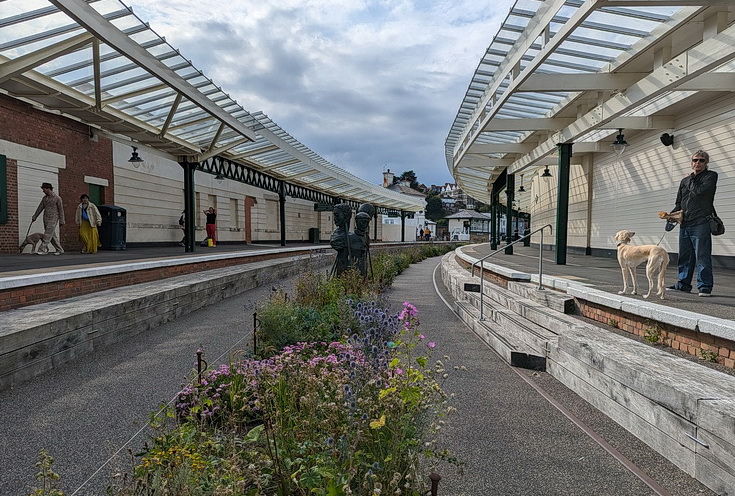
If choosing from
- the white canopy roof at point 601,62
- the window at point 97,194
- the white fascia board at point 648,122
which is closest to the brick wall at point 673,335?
the white canopy roof at point 601,62

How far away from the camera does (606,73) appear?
8.95m

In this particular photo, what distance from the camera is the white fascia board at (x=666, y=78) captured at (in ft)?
20.8

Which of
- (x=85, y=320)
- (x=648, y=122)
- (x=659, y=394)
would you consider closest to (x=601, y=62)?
(x=648, y=122)

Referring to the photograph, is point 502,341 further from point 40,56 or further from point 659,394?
point 40,56

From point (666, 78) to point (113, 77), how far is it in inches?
459

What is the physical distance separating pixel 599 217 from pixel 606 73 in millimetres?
8597

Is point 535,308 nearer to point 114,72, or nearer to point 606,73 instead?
point 606,73

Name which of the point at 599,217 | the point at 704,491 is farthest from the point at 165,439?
the point at 599,217

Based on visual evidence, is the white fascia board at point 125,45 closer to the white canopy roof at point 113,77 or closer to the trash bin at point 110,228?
the white canopy roof at point 113,77

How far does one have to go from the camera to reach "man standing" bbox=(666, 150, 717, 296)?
549 cm


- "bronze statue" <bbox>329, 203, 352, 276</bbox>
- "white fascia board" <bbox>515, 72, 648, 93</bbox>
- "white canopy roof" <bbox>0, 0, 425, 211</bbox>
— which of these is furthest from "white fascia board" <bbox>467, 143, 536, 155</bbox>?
"bronze statue" <bbox>329, 203, 352, 276</bbox>

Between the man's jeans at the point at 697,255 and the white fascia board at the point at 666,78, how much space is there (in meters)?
2.66

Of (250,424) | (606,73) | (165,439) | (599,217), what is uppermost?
(606,73)

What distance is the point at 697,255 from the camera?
18.6 feet
